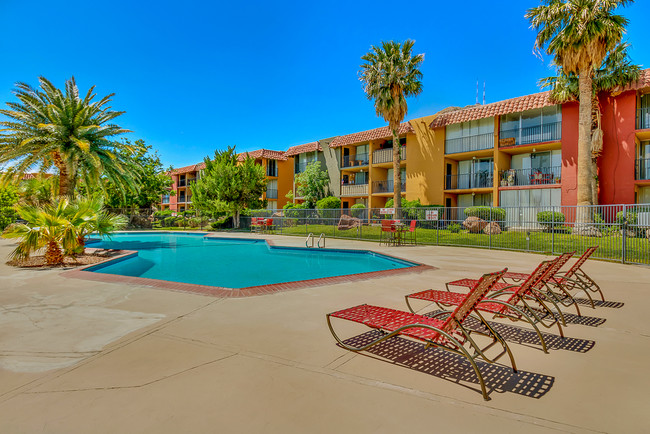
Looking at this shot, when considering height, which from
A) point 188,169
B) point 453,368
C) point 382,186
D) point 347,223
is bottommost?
point 453,368

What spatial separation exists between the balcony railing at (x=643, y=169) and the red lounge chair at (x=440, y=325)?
2260 centimetres

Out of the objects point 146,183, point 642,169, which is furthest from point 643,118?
point 146,183

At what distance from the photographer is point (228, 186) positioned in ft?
98.2

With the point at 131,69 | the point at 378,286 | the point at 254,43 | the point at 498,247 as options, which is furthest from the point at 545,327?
the point at 131,69

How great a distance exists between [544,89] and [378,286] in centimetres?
2307

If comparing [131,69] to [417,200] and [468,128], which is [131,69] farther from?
[468,128]

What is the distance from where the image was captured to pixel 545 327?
4441mm

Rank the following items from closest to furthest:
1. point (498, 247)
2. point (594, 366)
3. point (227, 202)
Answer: point (594, 366), point (498, 247), point (227, 202)

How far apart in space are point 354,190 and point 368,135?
16.8 feet

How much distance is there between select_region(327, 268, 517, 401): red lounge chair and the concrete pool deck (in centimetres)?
23

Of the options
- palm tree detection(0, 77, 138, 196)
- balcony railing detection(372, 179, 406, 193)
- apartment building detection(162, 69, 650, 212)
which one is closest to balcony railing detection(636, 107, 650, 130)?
apartment building detection(162, 69, 650, 212)

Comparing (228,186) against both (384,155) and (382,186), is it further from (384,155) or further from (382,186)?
(384,155)

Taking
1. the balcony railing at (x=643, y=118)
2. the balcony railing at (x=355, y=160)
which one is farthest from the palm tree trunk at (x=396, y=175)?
the balcony railing at (x=643, y=118)

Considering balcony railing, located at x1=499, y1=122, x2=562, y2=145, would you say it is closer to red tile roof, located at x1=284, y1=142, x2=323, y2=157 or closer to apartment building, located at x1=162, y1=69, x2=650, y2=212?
apartment building, located at x1=162, y1=69, x2=650, y2=212
